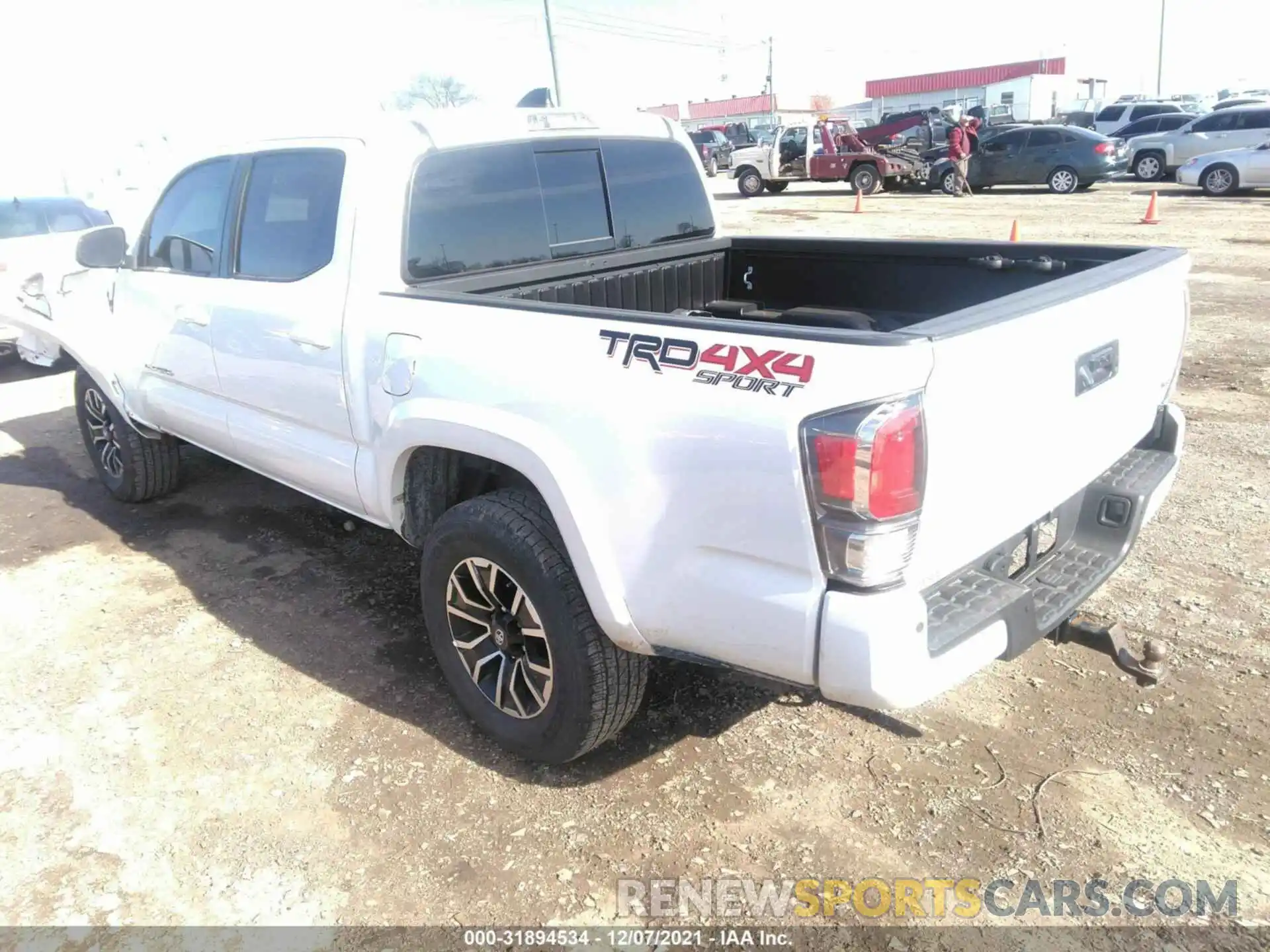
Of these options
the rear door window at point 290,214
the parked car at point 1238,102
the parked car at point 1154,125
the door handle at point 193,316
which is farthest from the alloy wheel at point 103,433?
the parked car at point 1238,102

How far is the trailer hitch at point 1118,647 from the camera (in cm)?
276

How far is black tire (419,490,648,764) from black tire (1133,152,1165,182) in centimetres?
2331

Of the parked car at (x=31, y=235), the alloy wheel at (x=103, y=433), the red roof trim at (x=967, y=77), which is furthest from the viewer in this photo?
the red roof trim at (x=967, y=77)

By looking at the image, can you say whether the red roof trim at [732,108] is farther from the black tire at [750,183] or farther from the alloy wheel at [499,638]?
the alloy wheel at [499,638]

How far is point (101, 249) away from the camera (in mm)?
4555

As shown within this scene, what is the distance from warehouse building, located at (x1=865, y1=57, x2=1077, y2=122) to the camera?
52.9 m

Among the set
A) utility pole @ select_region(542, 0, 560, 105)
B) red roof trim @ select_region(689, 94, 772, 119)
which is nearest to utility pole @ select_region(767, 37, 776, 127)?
red roof trim @ select_region(689, 94, 772, 119)

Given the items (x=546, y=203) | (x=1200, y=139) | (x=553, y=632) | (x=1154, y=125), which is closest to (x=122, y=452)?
(x=546, y=203)

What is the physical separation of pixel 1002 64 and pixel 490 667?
71.2 metres

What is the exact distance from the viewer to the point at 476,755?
10.3 ft

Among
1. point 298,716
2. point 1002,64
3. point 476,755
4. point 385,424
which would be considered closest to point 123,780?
point 298,716

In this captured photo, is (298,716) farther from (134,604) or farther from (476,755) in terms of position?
(134,604)

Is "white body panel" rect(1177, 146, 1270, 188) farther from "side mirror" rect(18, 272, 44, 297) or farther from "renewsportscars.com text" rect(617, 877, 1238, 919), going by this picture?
"side mirror" rect(18, 272, 44, 297)

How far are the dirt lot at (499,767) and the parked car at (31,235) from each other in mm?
3865
